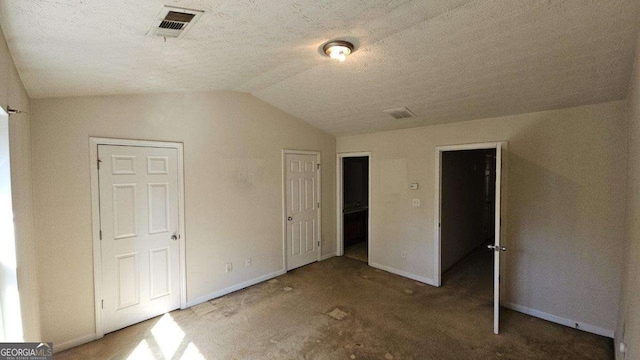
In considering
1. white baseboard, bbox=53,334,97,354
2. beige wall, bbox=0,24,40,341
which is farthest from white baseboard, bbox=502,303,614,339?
white baseboard, bbox=53,334,97,354

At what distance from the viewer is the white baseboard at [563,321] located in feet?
8.85

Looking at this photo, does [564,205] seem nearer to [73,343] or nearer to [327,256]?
[327,256]

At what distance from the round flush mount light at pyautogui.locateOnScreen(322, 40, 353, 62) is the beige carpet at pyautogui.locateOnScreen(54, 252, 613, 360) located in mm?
2628

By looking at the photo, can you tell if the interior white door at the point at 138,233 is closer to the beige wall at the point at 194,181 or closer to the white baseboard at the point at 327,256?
the beige wall at the point at 194,181

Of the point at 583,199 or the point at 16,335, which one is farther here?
the point at 583,199

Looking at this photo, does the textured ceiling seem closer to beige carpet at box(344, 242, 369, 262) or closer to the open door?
the open door

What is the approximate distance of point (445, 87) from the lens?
2732mm

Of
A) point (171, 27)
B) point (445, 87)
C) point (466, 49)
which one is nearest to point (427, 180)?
point (445, 87)

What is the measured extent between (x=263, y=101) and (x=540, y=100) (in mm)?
3351

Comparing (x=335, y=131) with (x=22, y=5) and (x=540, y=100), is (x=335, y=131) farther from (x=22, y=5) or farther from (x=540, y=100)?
(x=22, y=5)

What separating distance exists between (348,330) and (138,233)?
251cm

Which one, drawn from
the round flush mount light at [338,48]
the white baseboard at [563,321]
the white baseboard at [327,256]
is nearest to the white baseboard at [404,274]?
the white baseboard at [327,256]

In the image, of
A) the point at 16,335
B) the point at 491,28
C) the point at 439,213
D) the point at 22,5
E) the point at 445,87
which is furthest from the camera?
the point at 439,213

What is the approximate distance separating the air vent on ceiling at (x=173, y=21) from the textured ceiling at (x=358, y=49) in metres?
0.04
